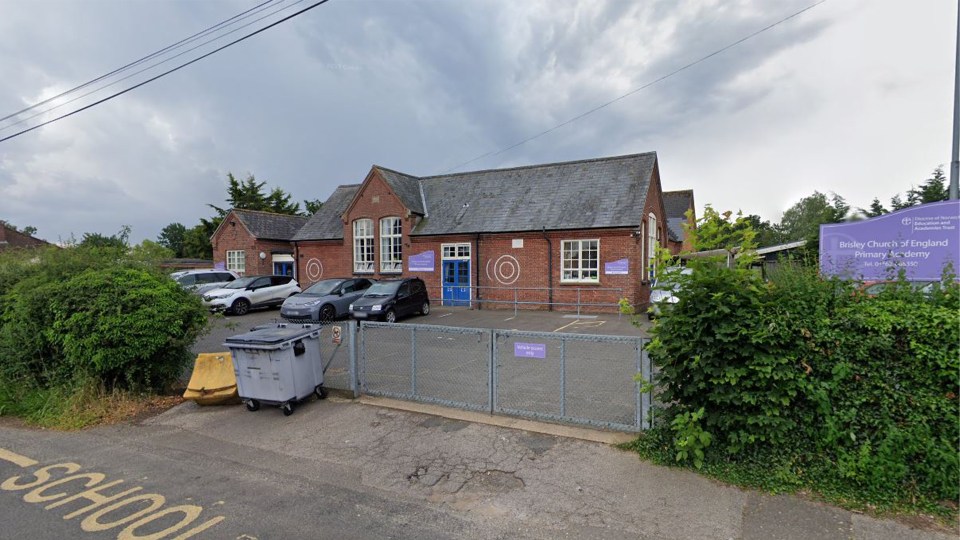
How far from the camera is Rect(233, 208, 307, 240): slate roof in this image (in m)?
31.4

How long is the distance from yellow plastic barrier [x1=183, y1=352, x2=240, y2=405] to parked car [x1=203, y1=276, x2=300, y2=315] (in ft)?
40.9

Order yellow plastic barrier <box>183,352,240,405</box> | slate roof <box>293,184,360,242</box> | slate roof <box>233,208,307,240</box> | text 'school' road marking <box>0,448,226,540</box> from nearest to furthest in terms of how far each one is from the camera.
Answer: text 'school' road marking <box>0,448,226,540</box> → yellow plastic barrier <box>183,352,240,405</box> → slate roof <box>293,184,360,242</box> → slate roof <box>233,208,307,240</box>

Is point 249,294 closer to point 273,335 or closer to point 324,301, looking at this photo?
point 324,301

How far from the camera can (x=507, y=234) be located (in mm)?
20953

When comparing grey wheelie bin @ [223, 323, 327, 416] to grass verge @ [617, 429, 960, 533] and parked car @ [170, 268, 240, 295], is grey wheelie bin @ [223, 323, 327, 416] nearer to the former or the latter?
grass verge @ [617, 429, 960, 533]

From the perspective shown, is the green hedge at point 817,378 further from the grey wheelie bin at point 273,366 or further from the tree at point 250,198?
the tree at point 250,198

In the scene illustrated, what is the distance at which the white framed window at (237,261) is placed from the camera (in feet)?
104

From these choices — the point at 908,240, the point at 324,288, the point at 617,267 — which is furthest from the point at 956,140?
the point at 324,288

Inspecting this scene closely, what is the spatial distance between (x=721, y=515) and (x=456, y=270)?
18.9 metres

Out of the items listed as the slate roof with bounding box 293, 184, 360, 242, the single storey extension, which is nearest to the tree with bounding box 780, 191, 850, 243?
the single storey extension

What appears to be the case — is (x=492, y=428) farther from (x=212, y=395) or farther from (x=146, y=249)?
(x=146, y=249)

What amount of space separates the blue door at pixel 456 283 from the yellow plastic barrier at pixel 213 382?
14812 millimetres

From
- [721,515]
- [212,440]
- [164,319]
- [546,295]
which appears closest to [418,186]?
[546,295]

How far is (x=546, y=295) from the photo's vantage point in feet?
66.4
